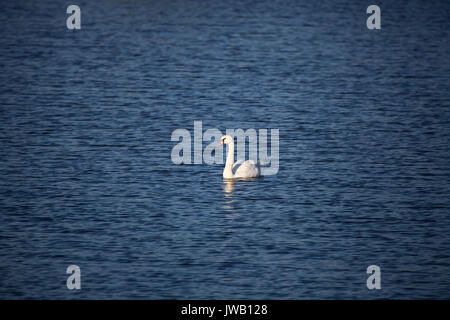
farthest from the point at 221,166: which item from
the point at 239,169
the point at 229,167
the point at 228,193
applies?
the point at 228,193

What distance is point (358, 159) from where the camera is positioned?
25.4 metres

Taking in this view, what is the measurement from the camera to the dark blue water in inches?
697

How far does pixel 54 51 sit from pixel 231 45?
28.6 ft

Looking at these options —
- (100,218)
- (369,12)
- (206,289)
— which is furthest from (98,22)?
(206,289)

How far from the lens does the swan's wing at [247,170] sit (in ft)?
77.8

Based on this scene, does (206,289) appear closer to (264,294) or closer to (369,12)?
(264,294)

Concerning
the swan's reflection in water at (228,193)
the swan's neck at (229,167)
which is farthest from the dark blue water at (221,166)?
the swan's neck at (229,167)

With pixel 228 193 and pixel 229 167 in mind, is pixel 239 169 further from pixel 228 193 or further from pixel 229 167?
pixel 228 193
